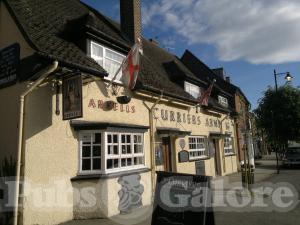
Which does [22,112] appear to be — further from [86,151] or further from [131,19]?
[131,19]

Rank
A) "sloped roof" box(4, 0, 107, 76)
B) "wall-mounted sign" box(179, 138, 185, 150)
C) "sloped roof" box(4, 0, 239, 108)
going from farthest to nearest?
"wall-mounted sign" box(179, 138, 185, 150) < "sloped roof" box(4, 0, 239, 108) < "sloped roof" box(4, 0, 107, 76)

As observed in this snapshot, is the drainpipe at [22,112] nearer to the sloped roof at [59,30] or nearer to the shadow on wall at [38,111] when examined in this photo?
the shadow on wall at [38,111]

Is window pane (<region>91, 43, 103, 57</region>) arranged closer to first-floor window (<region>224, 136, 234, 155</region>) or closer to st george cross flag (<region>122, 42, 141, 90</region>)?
st george cross flag (<region>122, 42, 141, 90</region>)

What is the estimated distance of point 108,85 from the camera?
34.5 feet

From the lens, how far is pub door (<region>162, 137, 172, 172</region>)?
556 inches

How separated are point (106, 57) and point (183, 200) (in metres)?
6.80

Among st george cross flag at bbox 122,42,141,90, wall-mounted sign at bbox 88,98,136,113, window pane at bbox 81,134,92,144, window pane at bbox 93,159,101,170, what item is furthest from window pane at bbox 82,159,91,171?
st george cross flag at bbox 122,42,141,90

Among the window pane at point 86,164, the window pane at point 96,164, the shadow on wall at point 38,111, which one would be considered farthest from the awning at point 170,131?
the shadow on wall at point 38,111

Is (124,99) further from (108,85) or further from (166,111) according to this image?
(166,111)

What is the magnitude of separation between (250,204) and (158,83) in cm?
656

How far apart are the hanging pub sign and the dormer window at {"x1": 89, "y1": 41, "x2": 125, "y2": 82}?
2439 mm

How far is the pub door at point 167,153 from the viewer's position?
1413 centimetres

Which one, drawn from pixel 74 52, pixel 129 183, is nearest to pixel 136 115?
pixel 129 183

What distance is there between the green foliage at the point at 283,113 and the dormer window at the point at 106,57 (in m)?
23.6
